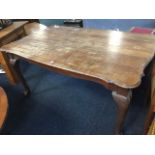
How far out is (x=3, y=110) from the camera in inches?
45.0

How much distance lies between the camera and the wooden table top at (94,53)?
105 cm

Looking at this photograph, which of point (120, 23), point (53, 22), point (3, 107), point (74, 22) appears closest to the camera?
point (3, 107)

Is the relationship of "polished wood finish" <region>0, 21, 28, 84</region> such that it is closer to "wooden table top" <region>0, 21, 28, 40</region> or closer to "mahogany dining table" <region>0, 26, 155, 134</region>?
"wooden table top" <region>0, 21, 28, 40</region>

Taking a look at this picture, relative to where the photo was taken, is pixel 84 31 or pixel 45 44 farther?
pixel 84 31

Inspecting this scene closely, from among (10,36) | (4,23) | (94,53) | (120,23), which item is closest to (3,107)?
(94,53)

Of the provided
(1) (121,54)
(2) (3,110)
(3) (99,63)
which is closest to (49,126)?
(2) (3,110)

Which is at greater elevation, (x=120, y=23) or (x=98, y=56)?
(x=98, y=56)

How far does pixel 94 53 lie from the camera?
129cm

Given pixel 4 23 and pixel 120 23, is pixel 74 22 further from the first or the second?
pixel 4 23

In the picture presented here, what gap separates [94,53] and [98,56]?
0.20ft

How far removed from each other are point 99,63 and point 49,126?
2.52ft

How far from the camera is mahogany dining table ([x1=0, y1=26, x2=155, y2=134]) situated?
1.03m
